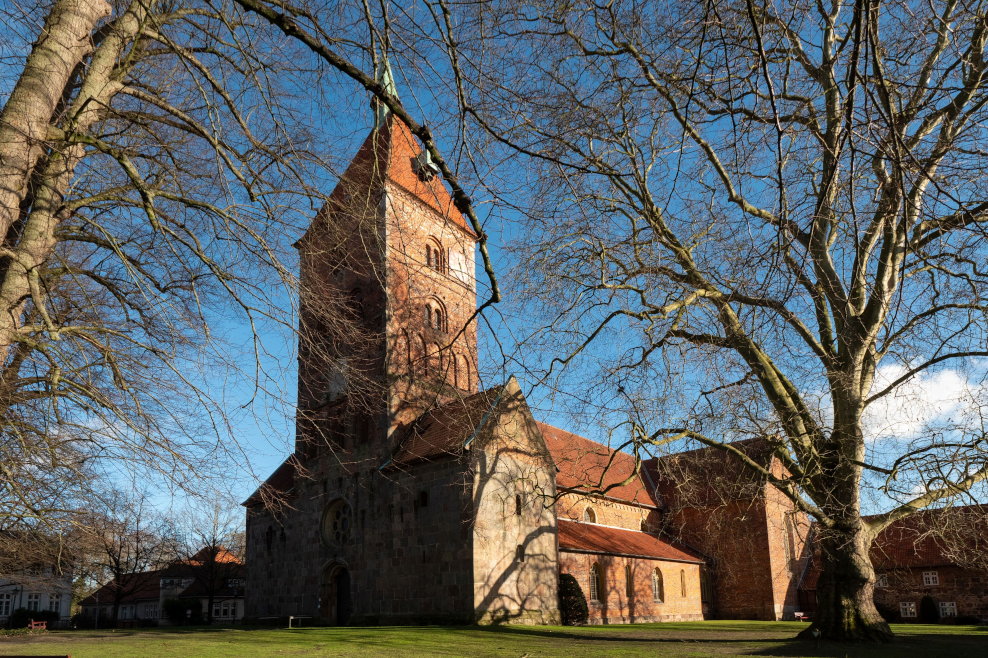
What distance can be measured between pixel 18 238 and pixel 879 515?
51.2 feet

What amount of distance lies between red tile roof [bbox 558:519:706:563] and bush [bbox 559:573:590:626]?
1.33m

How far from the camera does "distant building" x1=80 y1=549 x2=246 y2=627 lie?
151 ft

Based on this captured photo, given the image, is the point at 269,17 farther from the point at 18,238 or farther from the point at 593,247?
the point at 593,247

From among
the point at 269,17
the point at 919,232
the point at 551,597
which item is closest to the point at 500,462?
the point at 551,597

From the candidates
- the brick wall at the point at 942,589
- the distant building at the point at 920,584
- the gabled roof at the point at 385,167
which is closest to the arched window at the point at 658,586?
the distant building at the point at 920,584

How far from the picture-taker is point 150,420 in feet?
22.7

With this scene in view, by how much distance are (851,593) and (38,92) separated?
1479 cm

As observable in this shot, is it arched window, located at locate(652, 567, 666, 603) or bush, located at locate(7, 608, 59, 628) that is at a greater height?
arched window, located at locate(652, 567, 666, 603)

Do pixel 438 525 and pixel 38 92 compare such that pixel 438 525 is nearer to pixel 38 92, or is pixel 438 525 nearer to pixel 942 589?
pixel 38 92

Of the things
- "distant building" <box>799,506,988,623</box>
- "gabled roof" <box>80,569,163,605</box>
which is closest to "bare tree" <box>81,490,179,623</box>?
"gabled roof" <box>80,569,163,605</box>

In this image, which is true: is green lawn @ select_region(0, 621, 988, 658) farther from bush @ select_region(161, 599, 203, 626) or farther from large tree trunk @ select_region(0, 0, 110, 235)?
bush @ select_region(161, 599, 203, 626)

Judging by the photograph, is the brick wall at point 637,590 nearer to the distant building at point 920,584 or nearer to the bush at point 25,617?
the distant building at point 920,584

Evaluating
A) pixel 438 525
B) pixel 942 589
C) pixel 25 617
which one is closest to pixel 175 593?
pixel 25 617

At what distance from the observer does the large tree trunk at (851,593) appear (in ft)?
43.1
